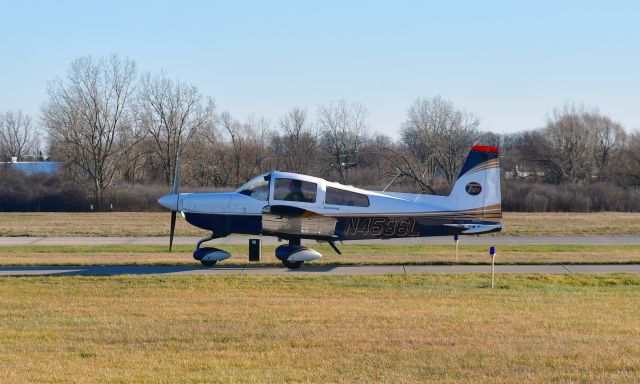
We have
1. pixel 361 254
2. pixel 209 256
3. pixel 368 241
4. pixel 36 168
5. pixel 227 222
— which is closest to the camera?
pixel 209 256

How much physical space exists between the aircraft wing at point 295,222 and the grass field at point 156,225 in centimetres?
1377

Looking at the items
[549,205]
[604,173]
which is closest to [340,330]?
[549,205]

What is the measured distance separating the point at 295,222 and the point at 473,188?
15.4ft

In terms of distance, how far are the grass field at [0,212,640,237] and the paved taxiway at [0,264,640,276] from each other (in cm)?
1333

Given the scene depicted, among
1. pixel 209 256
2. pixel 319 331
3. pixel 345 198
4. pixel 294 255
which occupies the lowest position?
pixel 319 331

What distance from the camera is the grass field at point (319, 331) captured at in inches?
355

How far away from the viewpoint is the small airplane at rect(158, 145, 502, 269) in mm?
21578

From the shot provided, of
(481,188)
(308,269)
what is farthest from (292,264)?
(481,188)

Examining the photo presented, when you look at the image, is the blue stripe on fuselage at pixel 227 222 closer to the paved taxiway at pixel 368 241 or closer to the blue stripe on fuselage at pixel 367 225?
the blue stripe on fuselage at pixel 367 225

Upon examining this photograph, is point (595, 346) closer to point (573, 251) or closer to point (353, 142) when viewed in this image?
point (573, 251)

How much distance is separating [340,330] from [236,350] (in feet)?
6.15

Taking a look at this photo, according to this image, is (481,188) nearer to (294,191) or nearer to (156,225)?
(294,191)

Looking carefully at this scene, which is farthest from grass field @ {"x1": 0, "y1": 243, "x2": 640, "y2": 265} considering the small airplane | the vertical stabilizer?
the vertical stabilizer

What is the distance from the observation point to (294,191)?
21.5m
